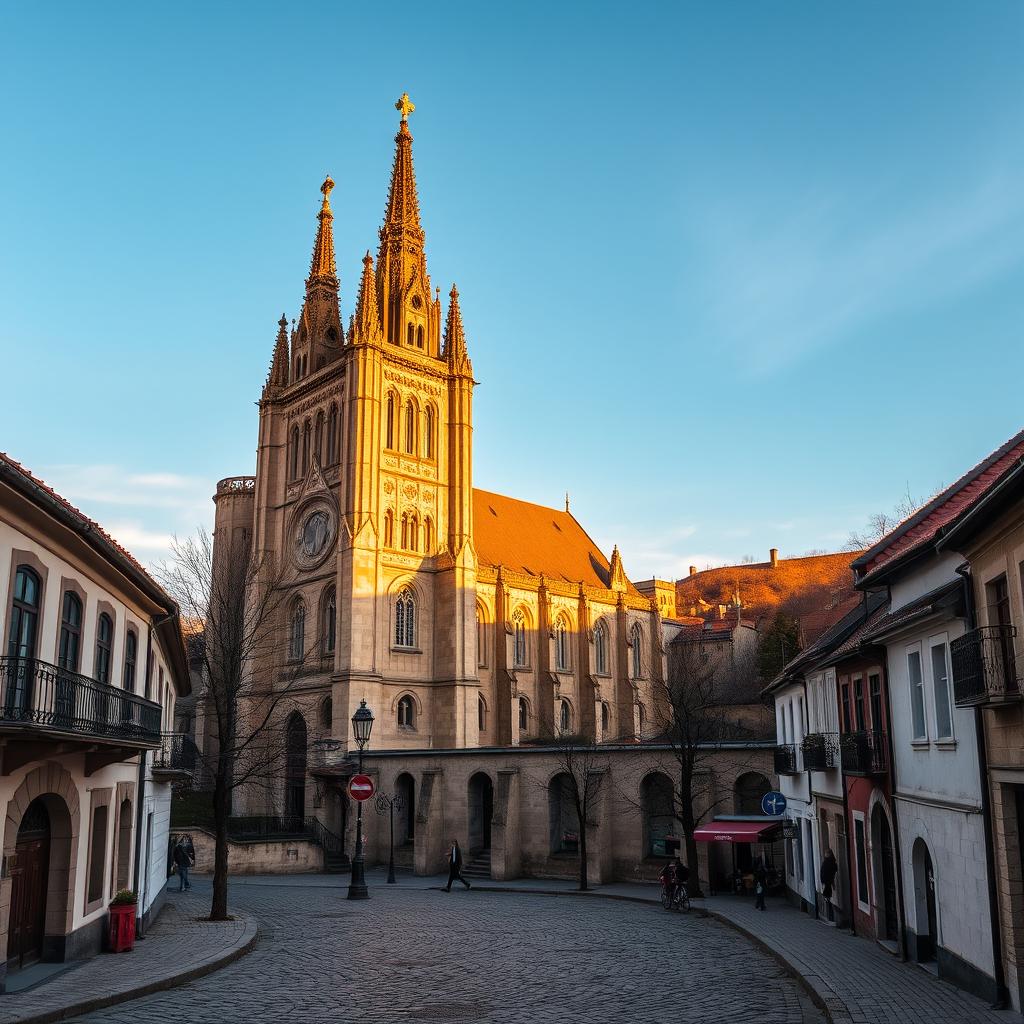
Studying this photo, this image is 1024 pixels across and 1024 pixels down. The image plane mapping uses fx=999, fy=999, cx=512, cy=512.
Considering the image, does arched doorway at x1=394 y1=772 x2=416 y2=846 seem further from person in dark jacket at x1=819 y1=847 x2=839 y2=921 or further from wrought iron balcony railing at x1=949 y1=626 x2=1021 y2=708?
wrought iron balcony railing at x1=949 y1=626 x2=1021 y2=708

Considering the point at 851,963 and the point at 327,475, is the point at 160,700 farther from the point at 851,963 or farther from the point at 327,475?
the point at 327,475

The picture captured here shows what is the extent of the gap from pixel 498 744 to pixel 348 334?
987 inches

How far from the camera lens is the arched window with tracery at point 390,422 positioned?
2244 inches

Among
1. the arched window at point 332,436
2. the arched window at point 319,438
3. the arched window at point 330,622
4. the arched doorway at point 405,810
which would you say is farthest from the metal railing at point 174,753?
the arched window at point 319,438

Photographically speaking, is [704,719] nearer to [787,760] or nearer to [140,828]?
[787,760]

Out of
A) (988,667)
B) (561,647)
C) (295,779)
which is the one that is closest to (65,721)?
(988,667)

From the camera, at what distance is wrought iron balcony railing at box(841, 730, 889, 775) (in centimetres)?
1761

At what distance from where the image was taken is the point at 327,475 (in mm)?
57094

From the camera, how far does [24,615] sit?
14.0 meters

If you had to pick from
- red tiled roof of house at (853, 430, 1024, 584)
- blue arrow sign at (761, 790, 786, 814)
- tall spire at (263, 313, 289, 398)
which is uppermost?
tall spire at (263, 313, 289, 398)

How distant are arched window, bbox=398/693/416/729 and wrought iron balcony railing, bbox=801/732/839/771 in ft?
111

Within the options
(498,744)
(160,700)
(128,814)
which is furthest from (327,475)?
(128,814)

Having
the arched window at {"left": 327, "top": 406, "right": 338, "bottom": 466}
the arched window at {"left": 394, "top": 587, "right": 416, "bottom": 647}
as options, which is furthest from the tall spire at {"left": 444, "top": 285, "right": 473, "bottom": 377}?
the arched window at {"left": 394, "top": 587, "right": 416, "bottom": 647}

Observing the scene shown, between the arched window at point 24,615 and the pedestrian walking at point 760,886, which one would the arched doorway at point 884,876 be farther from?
the arched window at point 24,615
